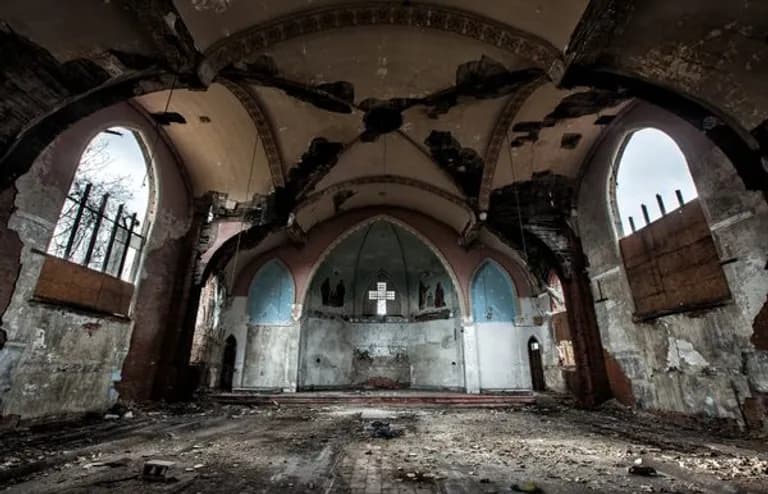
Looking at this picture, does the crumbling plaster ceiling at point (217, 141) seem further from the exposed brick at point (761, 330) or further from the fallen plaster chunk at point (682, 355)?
the exposed brick at point (761, 330)

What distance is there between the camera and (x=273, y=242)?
1395cm

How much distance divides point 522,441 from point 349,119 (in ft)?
25.0

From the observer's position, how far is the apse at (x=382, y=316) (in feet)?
52.2

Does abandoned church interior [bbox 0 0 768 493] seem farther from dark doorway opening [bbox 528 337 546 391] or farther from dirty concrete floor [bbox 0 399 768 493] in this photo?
dark doorway opening [bbox 528 337 546 391]

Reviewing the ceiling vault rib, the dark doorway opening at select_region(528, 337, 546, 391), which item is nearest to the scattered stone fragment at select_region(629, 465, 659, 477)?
the ceiling vault rib

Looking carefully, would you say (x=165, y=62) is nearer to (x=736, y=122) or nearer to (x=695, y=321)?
(x=736, y=122)

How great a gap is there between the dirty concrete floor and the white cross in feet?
36.9

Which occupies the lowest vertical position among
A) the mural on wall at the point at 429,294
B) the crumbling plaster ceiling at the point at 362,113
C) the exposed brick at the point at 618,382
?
the exposed brick at the point at 618,382

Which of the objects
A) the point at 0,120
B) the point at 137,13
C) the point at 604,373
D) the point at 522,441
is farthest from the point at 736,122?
the point at 0,120

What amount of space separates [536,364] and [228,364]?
1191cm

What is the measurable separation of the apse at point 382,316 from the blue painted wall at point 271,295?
62.3 inches

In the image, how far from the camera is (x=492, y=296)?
14.3 m

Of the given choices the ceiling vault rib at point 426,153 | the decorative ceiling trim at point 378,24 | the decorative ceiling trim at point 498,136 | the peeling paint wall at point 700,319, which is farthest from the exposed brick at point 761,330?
the ceiling vault rib at point 426,153

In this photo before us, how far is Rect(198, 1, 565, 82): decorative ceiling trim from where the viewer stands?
543cm
